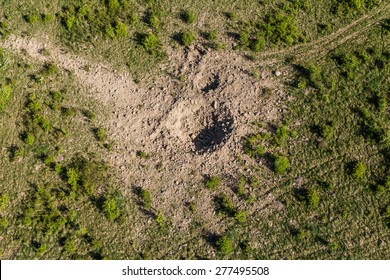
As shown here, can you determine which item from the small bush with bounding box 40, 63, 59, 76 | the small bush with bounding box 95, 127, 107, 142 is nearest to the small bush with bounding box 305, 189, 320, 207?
the small bush with bounding box 95, 127, 107, 142

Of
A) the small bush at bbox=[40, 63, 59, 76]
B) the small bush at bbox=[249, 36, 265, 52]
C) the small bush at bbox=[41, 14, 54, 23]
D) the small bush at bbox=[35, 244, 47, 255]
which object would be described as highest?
the small bush at bbox=[249, 36, 265, 52]

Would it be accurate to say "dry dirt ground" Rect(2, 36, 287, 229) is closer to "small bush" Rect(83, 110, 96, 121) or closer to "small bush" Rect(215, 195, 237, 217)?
"small bush" Rect(215, 195, 237, 217)

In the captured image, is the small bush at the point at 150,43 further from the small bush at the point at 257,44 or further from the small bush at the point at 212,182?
the small bush at the point at 212,182

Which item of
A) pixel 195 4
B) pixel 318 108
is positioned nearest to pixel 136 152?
pixel 195 4

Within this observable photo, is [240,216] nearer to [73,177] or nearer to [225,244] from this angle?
[225,244]

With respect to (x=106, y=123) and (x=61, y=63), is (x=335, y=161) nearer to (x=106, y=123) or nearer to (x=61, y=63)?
(x=106, y=123)

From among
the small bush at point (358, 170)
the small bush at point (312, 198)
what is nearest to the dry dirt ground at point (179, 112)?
the small bush at point (312, 198)

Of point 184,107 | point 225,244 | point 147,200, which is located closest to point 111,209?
point 147,200
